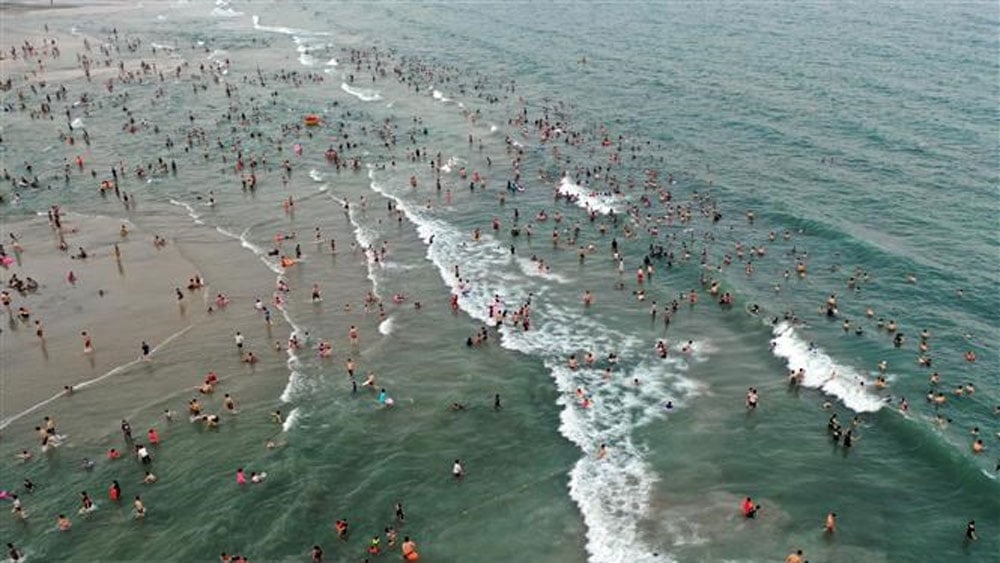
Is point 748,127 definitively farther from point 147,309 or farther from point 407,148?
point 147,309

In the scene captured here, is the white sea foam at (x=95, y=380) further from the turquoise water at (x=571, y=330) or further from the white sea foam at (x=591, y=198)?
the white sea foam at (x=591, y=198)

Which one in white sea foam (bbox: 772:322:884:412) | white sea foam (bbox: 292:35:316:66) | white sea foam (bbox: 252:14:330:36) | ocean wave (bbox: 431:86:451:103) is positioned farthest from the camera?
white sea foam (bbox: 252:14:330:36)

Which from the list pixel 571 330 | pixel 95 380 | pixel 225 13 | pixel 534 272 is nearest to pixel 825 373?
pixel 571 330

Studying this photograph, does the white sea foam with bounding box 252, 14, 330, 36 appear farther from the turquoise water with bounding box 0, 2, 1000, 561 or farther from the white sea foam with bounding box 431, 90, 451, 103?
the white sea foam with bounding box 431, 90, 451, 103

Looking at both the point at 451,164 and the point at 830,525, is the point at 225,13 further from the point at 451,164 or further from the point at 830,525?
the point at 830,525

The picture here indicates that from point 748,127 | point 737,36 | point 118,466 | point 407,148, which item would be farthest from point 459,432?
point 737,36

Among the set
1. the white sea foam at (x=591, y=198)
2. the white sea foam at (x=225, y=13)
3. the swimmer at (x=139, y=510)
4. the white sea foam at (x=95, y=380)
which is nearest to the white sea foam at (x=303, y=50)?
the white sea foam at (x=225, y=13)

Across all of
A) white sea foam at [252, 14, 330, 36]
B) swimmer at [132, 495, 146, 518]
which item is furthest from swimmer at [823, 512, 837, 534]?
white sea foam at [252, 14, 330, 36]
